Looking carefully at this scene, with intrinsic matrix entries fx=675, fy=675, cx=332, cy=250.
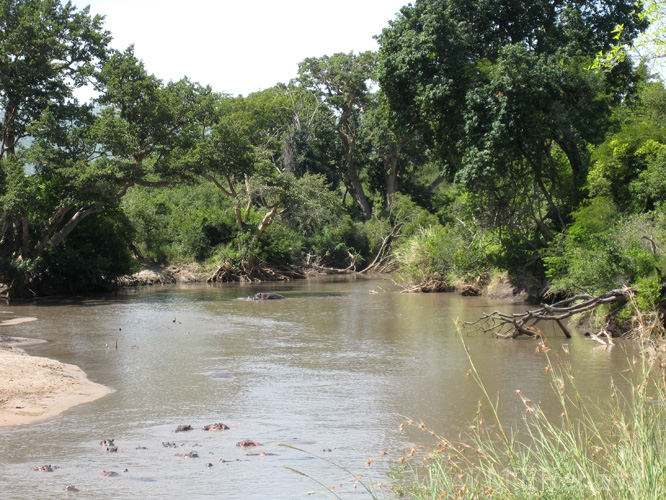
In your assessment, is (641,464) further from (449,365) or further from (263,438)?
(449,365)

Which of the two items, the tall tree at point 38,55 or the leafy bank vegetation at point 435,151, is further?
the tall tree at point 38,55

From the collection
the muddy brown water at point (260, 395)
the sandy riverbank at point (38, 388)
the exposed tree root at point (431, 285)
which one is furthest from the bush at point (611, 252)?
the sandy riverbank at point (38, 388)

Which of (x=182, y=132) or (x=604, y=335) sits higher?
(x=182, y=132)

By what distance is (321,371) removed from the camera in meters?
11.3

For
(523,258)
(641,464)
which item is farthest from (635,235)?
(641,464)

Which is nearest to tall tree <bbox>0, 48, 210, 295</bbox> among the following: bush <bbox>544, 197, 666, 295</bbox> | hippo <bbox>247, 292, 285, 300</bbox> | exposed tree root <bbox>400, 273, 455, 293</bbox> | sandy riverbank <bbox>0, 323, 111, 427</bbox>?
hippo <bbox>247, 292, 285, 300</bbox>

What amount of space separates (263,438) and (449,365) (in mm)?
4976

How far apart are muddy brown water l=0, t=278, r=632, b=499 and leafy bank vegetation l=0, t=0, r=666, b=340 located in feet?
10.0

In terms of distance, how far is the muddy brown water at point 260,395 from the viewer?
20.6 feet

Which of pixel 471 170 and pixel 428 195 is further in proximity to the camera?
pixel 428 195

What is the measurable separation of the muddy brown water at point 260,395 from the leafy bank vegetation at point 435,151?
10.0 feet

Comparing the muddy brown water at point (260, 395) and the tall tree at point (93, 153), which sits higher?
the tall tree at point (93, 153)

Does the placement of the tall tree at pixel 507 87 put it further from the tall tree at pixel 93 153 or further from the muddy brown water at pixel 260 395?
the tall tree at pixel 93 153

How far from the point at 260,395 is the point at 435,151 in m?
14.5
